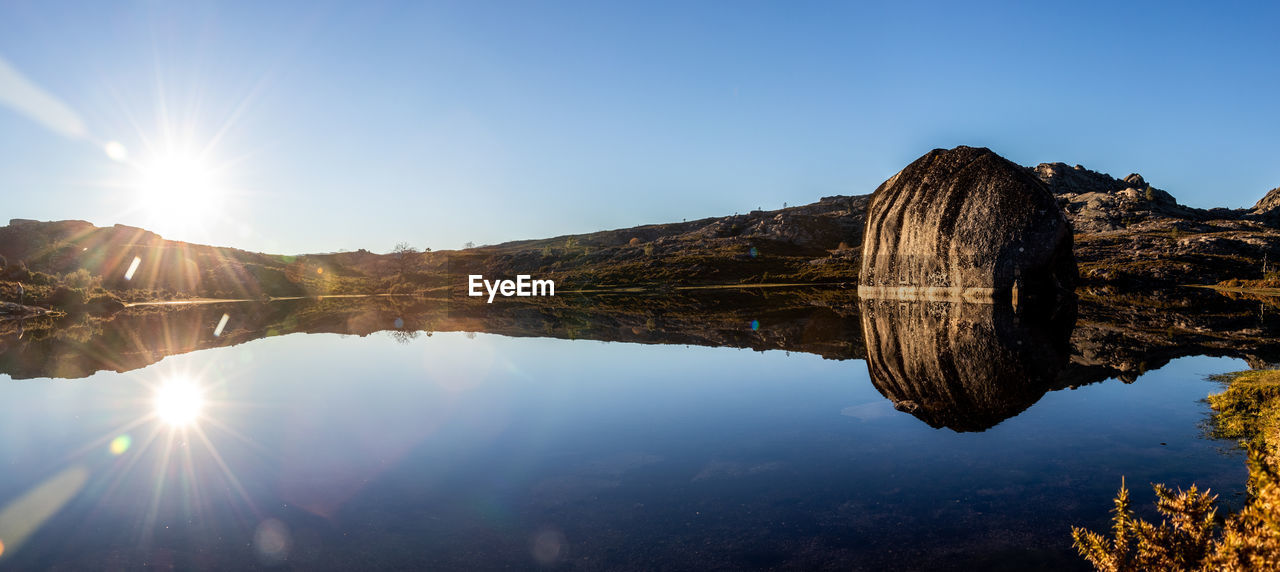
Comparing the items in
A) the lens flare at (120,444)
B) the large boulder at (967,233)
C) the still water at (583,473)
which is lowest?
the still water at (583,473)

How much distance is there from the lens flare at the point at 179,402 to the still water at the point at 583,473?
0.11 metres

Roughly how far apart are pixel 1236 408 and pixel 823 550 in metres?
13.4

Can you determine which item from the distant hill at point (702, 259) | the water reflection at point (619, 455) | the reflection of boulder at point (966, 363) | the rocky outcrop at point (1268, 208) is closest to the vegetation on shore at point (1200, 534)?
the water reflection at point (619, 455)

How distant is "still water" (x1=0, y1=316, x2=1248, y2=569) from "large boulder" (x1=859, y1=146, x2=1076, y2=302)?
4064 cm

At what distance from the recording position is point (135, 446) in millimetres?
15469

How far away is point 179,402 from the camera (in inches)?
810

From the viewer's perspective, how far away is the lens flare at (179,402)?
1836 cm

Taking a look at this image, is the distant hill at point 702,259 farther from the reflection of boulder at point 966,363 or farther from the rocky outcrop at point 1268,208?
the reflection of boulder at point 966,363

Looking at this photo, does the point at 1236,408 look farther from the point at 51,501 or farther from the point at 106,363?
the point at 106,363

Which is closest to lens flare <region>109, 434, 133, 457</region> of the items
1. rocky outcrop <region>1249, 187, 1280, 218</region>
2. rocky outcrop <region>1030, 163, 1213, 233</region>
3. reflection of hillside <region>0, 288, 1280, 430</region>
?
reflection of hillside <region>0, 288, 1280, 430</region>

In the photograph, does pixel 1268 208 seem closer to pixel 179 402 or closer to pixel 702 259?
pixel 702 259

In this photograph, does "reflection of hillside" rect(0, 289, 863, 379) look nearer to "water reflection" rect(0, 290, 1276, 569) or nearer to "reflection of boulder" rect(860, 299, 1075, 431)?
"water reflection" rect(0, 290, 1276, 569)

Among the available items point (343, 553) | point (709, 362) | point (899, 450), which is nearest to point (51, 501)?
point (343, 553)

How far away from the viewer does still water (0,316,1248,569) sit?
9117mm
